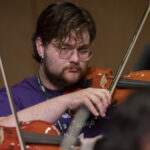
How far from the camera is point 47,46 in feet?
4.09

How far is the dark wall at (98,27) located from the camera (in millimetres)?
2354

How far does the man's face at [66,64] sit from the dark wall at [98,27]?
119cm

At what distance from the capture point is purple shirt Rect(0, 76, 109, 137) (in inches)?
40.5

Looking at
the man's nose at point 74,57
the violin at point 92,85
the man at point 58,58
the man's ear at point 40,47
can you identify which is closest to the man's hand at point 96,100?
the violin at point 92,85

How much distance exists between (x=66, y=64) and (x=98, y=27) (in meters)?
1.34

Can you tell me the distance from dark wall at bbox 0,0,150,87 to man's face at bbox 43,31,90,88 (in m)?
1.19

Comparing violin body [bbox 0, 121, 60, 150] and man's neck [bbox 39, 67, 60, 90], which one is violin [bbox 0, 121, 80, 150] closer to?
violin body [bbox 0, 121, 60, 150]

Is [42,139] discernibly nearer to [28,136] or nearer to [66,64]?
[28,136]

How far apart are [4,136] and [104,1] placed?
1861 mm

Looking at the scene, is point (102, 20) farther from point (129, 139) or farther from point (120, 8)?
point (129, 139)

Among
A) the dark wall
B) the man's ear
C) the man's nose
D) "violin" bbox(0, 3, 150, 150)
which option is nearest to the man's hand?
"violin" bbox(0, 3, 150, 150)

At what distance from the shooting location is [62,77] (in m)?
1.17

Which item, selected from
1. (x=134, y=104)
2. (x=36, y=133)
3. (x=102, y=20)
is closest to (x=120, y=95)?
(x=36, y=133)

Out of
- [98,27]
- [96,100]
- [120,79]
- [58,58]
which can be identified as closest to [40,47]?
[58,58]
